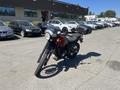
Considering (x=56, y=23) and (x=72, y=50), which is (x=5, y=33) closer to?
(x=72, y=50)

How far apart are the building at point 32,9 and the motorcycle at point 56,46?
25811 mm

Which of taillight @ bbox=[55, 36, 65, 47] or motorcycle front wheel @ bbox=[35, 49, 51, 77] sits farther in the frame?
taillight @ bbox=[55, 36, 65, 47]

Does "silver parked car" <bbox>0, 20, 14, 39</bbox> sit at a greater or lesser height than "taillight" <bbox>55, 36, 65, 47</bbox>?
lesser

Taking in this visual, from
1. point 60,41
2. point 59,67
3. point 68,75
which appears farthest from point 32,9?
point 68,75

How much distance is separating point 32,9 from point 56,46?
32.2 meters

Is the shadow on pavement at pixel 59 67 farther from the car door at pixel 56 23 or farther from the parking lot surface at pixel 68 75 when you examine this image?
the car door at pixel 56 23

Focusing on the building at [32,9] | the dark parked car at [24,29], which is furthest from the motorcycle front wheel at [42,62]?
the building at [32,9]

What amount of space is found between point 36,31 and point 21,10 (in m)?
18.0

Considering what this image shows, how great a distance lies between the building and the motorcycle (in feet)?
84.7

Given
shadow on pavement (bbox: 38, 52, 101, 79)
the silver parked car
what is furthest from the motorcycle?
the silver parked car

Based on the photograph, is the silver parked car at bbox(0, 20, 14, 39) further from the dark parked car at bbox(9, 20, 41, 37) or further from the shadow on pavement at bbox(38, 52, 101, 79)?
the shadow on pavement at bbox(38, 52, 101, 79)

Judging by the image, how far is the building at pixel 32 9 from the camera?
104ft

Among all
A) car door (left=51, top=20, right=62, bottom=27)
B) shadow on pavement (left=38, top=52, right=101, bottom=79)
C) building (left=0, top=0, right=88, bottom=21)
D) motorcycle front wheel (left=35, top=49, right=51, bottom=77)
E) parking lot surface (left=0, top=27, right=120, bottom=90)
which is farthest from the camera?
building (left=0, top=0, right=88, bottom=21)

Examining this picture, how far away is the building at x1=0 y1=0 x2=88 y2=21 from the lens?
31.8m
